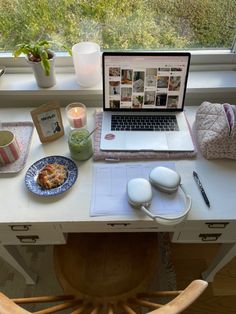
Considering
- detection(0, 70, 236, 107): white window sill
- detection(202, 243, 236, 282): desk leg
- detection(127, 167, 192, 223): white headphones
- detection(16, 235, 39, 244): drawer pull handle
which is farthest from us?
detection(0, 70, 236, 107): white window sill

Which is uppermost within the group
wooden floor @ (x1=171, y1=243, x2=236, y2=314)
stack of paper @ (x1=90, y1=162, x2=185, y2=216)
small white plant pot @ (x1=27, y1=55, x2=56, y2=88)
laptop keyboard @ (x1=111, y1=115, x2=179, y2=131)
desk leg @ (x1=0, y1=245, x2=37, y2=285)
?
small white plant pot @ (x1=27, y1=55, x2=56, y2=88)

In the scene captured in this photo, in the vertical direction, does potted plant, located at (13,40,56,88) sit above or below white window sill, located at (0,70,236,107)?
above

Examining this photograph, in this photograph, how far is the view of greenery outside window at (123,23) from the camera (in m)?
1.02

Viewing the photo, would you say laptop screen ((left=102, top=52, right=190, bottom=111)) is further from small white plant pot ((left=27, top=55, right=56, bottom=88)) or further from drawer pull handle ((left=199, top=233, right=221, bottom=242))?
drawer pull handle ((left=199, top=233, right=221, bottom=242))

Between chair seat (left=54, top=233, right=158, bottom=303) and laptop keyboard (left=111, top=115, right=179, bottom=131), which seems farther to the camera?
laptop keyboard (left=111, top=115, right=179, bottom=131)

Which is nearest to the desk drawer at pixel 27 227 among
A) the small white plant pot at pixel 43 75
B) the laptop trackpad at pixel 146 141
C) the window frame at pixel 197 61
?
the laptop trackpad at pixel 146 141

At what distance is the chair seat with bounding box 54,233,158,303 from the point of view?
804mm

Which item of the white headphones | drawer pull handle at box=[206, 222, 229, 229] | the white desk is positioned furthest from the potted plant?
drawer pull handle at box=[206, 222, 229, 229]

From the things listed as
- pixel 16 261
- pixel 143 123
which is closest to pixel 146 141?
pixel 143 123

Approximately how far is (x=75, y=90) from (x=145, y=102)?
0.30m

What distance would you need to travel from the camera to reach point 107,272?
0.85 metres

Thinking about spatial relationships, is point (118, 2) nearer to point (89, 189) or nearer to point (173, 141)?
point (173, 141)

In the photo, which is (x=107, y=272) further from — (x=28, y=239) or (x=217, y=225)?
(x=217, y=225)

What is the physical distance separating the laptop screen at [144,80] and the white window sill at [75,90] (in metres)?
0.12
